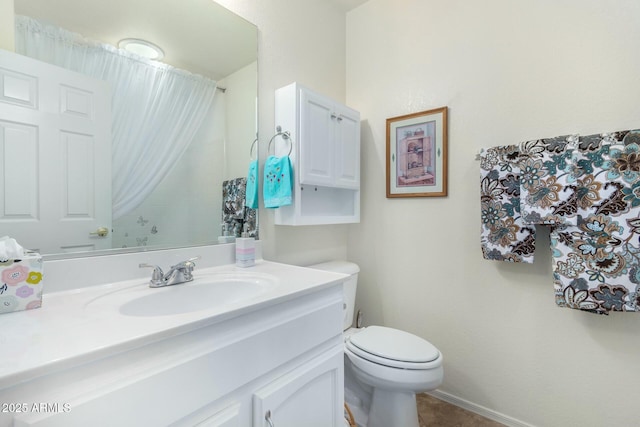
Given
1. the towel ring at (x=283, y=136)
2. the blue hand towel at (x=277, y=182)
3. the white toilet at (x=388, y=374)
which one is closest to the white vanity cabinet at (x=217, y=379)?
the white toilet at (x=388, y=374)

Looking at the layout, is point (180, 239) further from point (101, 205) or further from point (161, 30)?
point (161, 30)

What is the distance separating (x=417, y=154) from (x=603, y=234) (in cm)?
92

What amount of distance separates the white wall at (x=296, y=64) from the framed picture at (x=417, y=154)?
488 mm

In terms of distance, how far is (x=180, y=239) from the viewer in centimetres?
123

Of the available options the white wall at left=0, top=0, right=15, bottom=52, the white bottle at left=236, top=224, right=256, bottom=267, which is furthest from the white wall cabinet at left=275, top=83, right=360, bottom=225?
the white wall at left=0, top=0, right=15, bottom=52

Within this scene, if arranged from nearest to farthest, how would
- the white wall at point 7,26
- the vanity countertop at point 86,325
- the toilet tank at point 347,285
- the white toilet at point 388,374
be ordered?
the vanity countertop at point 86,325 → the white wall at point 7,26 → the white toilet at point 388,374 → the toilet tank at point 347,285

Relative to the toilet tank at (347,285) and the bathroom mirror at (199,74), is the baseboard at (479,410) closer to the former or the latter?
the toilet tank at (347,285)

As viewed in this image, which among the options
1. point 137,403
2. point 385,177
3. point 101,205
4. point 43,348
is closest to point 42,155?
point 101,205

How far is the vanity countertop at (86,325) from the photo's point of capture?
0.51 m

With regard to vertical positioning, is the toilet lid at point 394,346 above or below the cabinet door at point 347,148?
below

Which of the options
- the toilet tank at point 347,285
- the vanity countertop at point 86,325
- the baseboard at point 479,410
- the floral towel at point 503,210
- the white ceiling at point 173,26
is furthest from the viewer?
the toilet tank at point 347,285

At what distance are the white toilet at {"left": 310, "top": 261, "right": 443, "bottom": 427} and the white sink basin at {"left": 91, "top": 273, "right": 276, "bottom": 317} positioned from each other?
0.61 meters

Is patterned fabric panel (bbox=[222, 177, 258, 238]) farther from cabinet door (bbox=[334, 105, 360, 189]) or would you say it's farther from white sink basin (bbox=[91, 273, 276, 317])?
cabinet door (bbox=[334, 105, 360, 189])

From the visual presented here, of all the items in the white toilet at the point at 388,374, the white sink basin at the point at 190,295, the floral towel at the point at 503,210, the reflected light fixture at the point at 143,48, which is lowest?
the white toilet at the point at 388,374
